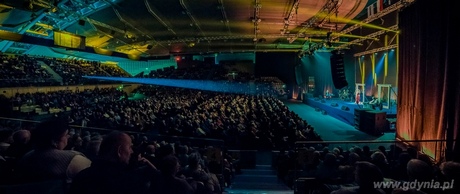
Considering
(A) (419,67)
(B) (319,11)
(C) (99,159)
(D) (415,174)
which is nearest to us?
(C) (99,159)

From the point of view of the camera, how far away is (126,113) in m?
11.3

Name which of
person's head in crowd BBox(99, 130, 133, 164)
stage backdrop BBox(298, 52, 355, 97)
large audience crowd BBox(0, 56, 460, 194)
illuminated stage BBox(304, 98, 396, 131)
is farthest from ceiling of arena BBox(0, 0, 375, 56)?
person's head in crowd BBox(99, 130, 133, 164)

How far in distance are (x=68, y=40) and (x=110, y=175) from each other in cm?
1534

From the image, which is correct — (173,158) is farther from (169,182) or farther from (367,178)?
(367,178)

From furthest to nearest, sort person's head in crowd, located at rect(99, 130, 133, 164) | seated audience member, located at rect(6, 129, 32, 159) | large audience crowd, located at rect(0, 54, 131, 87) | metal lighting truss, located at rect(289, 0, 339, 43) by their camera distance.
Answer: large audience crowd, located at rect(0, 54, 131, 87) → metal lighting truss, located at rect(289, 0, 339, 43) → seated audience member, located at rect(6, 129, 32, 159) → person's head in crowd, located at rect(99, 130, 133, 164)

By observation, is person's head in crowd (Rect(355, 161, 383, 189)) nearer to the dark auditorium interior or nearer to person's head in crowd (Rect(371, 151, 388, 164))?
the dark auditorium interior

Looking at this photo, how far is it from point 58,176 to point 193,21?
15208 mm

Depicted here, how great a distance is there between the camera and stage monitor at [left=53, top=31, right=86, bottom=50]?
46.6 feet

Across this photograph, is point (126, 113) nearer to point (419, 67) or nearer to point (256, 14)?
point (256, 14)

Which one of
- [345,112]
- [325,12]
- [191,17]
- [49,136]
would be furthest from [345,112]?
[49,136]

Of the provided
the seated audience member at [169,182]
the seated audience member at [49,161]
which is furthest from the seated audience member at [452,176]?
the seated audience member at [49,161]

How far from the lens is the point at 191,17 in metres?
15.7

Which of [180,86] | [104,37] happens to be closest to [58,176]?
[104,37]

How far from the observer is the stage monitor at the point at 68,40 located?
14216 mm
